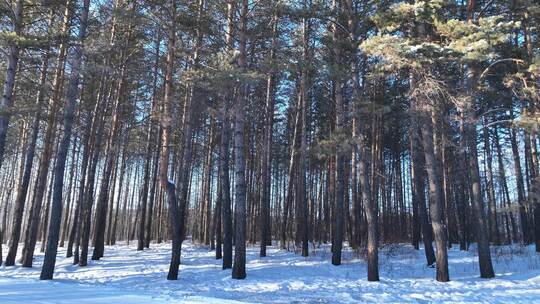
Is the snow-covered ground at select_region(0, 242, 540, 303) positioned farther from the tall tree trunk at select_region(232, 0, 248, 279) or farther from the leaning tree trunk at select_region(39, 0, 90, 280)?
the leaning tree trunk at select_region(39, 0, 90, 280)

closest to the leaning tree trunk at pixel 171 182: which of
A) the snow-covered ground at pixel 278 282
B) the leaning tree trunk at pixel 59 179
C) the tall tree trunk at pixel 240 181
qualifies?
the snow-covered ground at pixel 278 282

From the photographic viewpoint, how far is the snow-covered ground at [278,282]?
28.7 feet

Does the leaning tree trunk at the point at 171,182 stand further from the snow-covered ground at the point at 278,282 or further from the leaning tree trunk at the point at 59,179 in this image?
the leaning tree trunk at the point at 59,179

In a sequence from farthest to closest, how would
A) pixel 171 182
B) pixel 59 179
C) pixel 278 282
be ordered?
pixel 171 182 < pixel 59 179 < pixel 278 282

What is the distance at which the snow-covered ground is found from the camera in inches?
345

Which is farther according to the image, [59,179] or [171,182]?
[171,182]

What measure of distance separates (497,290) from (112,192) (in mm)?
20847

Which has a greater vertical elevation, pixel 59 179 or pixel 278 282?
pixel 59 179

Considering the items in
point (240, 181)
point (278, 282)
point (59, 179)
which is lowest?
point (278, 282)

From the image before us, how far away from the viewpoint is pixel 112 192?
2516 cm

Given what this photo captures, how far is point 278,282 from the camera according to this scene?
12.2 metres

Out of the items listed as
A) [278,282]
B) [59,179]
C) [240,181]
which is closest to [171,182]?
[240,181]

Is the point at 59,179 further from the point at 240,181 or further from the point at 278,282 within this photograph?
the point at 278,282

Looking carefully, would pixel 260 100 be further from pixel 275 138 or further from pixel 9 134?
pixel 9 134
